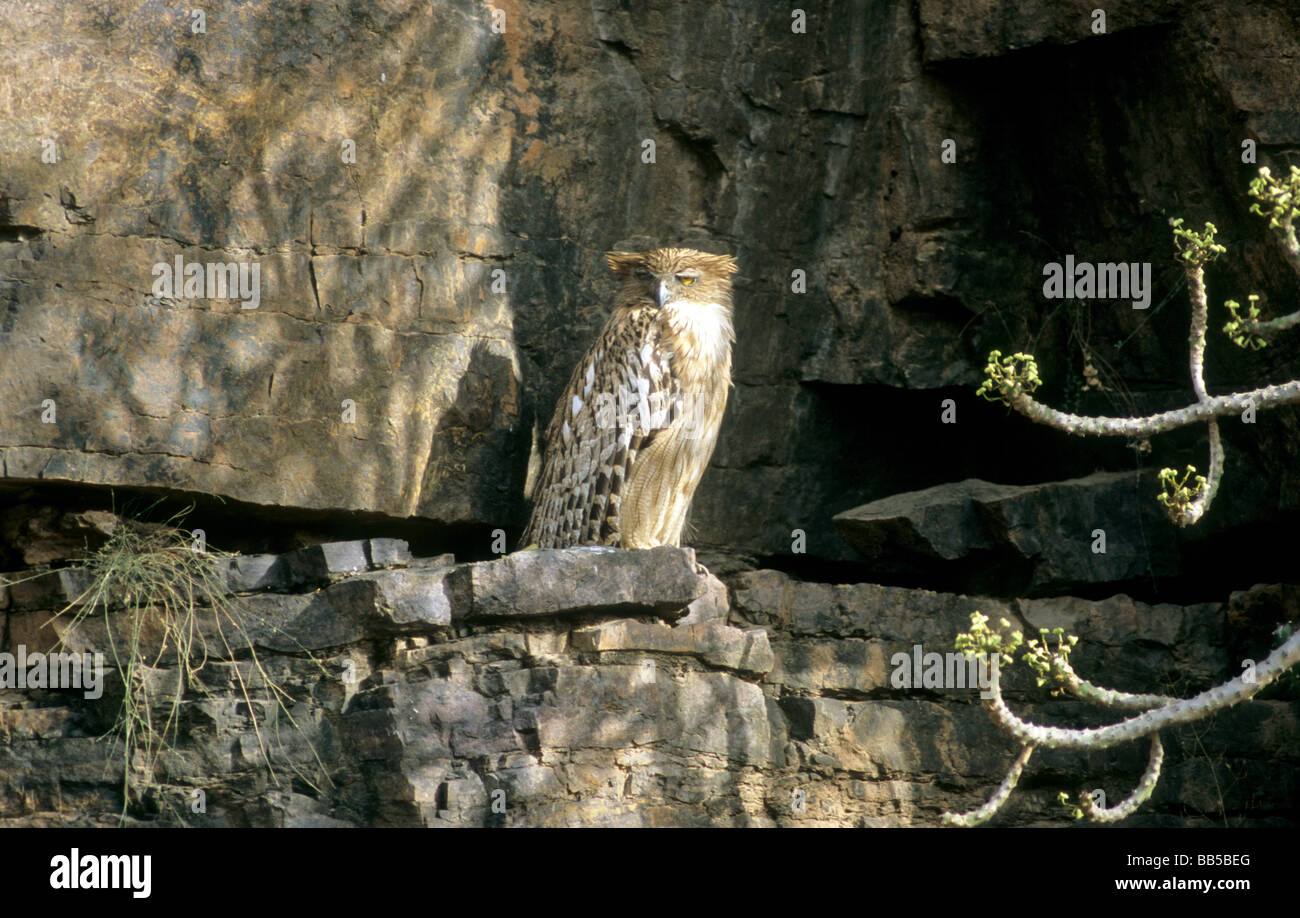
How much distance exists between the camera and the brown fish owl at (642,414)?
7461 mm

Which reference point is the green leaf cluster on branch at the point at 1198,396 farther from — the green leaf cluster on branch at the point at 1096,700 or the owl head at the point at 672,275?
the owl head at the point at 672,275

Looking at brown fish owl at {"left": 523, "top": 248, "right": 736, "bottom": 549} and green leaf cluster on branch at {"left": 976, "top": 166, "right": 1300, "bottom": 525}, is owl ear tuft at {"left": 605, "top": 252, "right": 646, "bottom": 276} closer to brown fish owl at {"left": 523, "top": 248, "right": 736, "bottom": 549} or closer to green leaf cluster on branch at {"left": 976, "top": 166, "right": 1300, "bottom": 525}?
brown fish owl at {"left": 523, "top": 248, "right": 736, "bottom": 549}

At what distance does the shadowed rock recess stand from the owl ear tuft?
1.56 ft

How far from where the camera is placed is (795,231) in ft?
28.3

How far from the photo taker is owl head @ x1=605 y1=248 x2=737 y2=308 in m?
7.65

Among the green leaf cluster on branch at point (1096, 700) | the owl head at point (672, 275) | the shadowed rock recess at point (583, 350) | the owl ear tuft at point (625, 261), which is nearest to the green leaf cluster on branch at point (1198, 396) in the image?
the green leaf cluster on branch at point (1096, 700)

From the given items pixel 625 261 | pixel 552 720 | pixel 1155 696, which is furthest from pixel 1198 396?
pixel 625 261

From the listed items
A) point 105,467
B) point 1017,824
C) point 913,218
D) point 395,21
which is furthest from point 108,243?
point 1017,824

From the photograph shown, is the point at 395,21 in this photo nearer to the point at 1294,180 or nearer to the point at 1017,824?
the point at 1294,180

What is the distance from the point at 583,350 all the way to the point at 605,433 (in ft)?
3.14

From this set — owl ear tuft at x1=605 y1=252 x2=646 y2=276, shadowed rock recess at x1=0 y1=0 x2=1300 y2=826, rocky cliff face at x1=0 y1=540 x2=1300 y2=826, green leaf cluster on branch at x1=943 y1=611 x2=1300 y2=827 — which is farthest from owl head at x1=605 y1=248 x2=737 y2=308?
green leaf cluster on branch at x1=943 y1=611 x2=1300 y2=827

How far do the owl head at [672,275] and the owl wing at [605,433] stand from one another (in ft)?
0.51

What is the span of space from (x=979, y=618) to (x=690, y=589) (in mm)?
1626

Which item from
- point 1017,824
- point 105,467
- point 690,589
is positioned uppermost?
point 105,467
